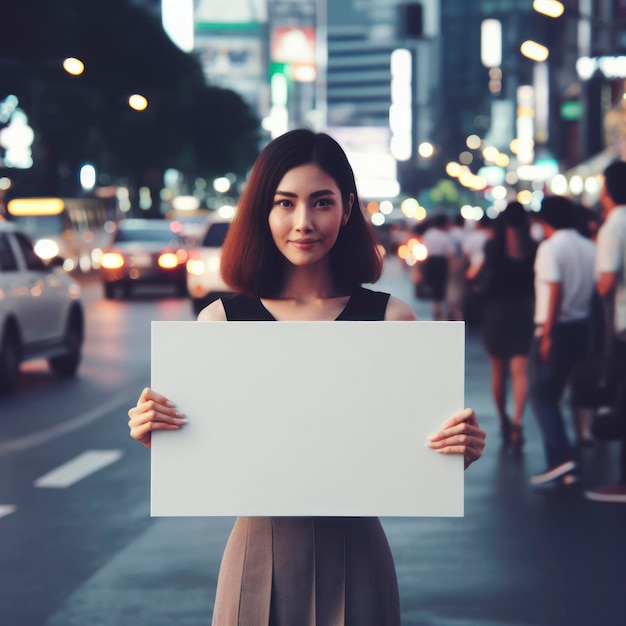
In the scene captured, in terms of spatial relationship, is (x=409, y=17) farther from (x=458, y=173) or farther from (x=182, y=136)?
(x=458, y=173)

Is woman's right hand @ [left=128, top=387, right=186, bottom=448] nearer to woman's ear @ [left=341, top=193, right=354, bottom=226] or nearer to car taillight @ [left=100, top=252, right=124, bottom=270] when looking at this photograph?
woman's ear @ [left=341, top=193, right=354, bottom=226]

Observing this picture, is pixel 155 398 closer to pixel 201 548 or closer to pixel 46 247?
pixel 201 548

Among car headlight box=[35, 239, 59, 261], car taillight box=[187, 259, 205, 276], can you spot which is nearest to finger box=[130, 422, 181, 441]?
car taillight box=[187, 259, 205, 276]

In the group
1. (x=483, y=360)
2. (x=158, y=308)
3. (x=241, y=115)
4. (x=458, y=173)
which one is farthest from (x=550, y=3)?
(x=458, y=173)

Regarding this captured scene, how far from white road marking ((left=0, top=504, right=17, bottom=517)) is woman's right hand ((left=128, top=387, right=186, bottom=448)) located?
573 cm

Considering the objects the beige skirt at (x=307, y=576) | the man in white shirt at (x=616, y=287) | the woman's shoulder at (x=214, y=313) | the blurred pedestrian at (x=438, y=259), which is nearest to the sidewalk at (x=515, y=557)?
the man in white shirt at (x=616, y=287)

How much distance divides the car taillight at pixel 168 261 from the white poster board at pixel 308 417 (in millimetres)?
29344

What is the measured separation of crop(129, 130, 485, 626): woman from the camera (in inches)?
124

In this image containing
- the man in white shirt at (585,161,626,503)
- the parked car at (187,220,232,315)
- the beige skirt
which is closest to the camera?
the beige skirt

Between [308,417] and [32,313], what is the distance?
13.2 metres

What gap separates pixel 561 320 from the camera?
9.46 meters

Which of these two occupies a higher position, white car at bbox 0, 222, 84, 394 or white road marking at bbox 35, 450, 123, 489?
white car at bbox 0, 222, 84, 394

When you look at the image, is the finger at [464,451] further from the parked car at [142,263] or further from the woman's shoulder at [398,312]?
the parked car at [142,263]

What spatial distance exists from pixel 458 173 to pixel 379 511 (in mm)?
96914
